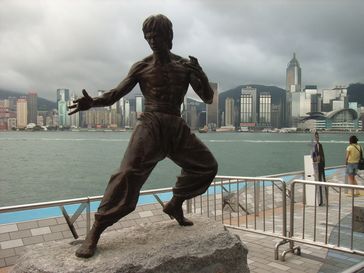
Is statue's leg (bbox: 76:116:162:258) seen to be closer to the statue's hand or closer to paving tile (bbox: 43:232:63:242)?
the statue's hand

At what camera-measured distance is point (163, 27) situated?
4.28 meters

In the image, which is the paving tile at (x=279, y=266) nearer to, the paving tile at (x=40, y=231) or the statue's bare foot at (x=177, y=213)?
the statue's bare foot at (x=177, y=213)

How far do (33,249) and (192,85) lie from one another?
7.63 ft

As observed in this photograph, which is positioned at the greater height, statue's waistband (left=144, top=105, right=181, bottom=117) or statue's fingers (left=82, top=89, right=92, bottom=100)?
statue's fingers (left=82, top=89, right=92, bottom=100)

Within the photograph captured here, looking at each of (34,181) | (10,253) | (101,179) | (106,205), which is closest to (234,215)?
(10,253)

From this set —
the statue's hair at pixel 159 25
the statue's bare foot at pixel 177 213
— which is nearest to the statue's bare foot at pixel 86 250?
the statue's bare foot at pixel 177 213

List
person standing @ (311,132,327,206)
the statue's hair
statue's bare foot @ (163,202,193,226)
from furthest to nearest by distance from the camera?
person standing @ (311,132,327,206)
statue's bare foot @ (163,202,193,226)
the statue's hair

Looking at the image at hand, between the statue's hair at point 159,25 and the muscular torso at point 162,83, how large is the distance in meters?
0.33

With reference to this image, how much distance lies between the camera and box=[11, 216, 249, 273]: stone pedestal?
3.67 meters

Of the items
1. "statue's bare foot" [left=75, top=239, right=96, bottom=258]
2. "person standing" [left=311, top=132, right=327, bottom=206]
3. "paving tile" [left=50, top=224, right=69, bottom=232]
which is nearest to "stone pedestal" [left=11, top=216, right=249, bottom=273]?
"statue's bare foot" [left=75, top=239, right=96, bottom=258]

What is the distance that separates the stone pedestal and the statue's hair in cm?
208

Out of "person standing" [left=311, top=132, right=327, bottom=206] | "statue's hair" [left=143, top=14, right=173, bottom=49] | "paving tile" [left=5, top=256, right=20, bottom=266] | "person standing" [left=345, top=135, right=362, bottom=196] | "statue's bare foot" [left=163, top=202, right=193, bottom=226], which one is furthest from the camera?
"person standing" [left=345, top=135, right=362, bottom=196]

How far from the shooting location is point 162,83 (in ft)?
14.5

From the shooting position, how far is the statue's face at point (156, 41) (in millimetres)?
4281
